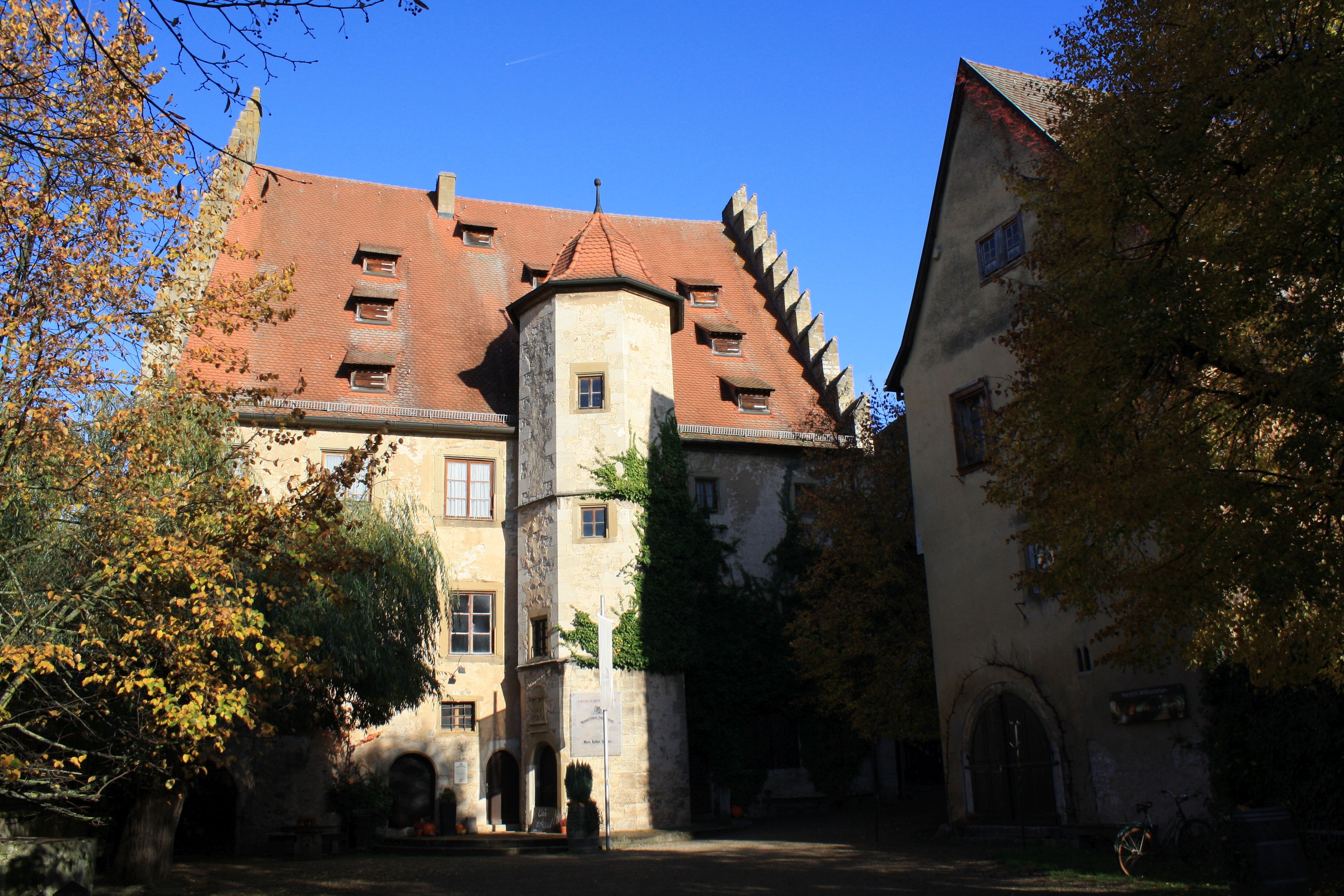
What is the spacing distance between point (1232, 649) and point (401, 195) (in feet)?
81.2

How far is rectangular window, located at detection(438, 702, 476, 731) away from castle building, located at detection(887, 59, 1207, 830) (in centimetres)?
957

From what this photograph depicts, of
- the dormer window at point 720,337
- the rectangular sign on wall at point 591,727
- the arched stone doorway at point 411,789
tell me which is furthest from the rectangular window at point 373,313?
the rectangular sign on wall at point 591,727

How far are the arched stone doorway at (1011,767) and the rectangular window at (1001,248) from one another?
6480 mm

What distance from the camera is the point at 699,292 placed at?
29.0 metres

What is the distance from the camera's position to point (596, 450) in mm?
22156

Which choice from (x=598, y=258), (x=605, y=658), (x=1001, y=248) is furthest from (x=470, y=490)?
(x=1001, y=248)

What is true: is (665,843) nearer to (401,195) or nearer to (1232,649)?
(1232,649)

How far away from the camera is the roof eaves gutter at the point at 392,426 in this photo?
71.6 feet

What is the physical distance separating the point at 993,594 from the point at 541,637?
9.22 meters

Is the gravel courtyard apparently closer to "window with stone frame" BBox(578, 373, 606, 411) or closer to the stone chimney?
"window with stone frame" BBox(578, 373, 606, 411)

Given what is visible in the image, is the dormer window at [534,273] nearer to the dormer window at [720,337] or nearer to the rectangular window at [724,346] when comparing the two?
the dormer window at [720,337]

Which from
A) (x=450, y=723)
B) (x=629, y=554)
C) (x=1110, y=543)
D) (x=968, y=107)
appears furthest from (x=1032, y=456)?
(x=450, y=723)

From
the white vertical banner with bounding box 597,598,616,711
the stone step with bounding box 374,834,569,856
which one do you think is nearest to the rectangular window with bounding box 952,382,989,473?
the white vertical banner with bounding box 597,598,616,711

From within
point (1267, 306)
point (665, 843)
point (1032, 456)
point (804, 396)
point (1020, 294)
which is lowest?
point (665, 843)
